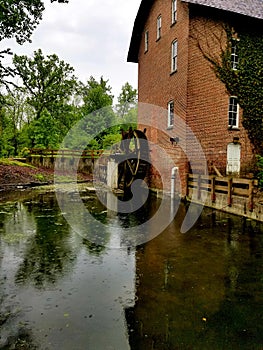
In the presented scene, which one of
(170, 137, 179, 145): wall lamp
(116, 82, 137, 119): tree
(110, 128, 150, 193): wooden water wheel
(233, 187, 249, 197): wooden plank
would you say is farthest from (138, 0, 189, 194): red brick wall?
(116, 82, 137, 119): tree

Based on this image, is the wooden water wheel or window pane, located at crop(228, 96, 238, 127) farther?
the wooden water wheel

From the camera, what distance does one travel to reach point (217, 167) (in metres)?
13.9

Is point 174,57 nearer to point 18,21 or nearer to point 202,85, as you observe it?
point 202,85

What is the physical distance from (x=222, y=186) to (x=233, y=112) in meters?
4.71

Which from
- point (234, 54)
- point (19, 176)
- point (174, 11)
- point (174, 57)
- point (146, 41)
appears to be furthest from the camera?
point (19, 176)

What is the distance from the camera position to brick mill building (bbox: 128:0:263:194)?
1326 centimetres

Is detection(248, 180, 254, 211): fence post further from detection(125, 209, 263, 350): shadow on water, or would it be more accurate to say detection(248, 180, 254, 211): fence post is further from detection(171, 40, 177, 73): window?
detection(171, 40, 177, 73): window

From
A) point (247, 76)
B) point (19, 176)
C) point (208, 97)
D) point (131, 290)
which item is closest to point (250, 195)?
point (208, 97)

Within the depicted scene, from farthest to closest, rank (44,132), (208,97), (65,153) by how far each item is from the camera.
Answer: (44,132) → (65,153) → (208,97)

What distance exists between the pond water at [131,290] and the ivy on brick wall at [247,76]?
7.63 meters

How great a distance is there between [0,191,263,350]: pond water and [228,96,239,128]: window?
7.35m

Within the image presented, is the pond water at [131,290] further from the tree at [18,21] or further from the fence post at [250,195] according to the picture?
the tree at [18,21]

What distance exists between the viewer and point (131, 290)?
4453mm

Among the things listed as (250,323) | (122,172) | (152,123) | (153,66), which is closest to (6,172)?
(122,172)
